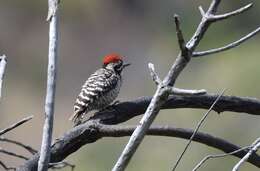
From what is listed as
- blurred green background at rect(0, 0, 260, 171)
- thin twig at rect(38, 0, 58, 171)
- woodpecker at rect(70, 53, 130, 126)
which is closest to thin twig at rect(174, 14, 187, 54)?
thin twig at rect(38, 0, 58, 171)

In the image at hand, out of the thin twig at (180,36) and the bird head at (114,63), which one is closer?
the thin twig at (180,36)

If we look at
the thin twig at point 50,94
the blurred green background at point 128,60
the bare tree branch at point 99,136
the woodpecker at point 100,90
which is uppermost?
the thin twig at point 50,94

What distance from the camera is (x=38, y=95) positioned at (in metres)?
14.5

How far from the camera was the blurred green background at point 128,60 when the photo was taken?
12656mm

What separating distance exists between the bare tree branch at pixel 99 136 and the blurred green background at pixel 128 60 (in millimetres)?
7405

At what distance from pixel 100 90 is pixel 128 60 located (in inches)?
342

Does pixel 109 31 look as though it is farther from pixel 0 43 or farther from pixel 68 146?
pixel 68 146

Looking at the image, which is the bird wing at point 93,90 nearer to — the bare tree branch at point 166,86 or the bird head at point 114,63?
the bird head at point 114,63

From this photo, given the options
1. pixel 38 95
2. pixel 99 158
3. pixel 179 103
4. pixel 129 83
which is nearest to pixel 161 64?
pixel 129 83

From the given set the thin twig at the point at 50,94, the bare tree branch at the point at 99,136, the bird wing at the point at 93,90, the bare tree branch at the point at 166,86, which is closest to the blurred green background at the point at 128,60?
the bird wing at the point at 93,90

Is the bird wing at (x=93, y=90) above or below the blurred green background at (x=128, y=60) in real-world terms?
above

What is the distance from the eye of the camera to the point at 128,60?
1444 cm

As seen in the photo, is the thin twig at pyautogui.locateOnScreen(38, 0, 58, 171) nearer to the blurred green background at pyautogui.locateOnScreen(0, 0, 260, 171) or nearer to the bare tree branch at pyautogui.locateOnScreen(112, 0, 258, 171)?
the bare tree branch at pyautogui.locateOnScreen(112, 0, 258, 171)

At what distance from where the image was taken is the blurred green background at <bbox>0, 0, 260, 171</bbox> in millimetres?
12656
